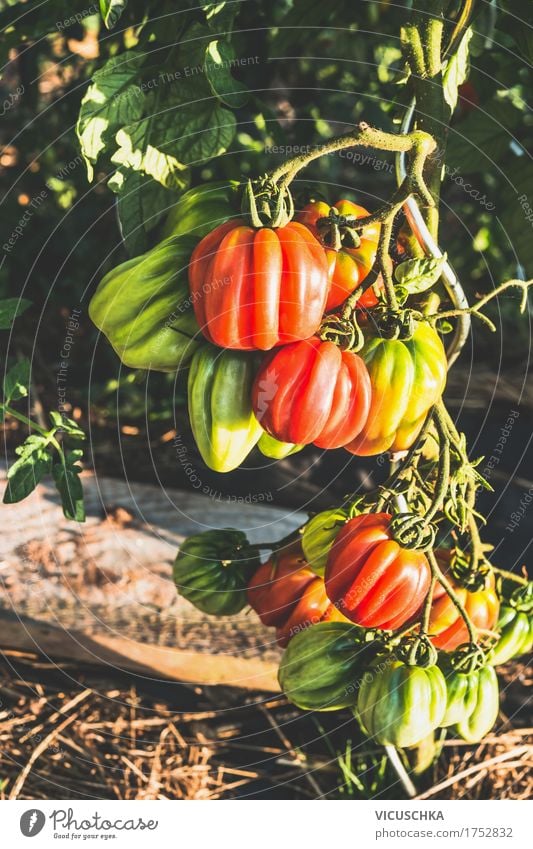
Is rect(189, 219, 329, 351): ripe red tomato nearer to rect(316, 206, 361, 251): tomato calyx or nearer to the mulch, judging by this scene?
rect(316, 206, 361, 251): tomato calyx

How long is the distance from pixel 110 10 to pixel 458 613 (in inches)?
21.9

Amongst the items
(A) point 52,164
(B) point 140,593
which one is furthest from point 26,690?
(A) point 52,164

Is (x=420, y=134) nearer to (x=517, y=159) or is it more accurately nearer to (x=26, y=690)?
(x=517, y=159)

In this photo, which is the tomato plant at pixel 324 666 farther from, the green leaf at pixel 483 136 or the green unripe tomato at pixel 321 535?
the green leaf at pixel 483 136

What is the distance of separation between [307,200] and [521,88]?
1.47 feet

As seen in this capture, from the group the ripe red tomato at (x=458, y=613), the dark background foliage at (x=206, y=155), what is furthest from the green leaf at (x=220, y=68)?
the ripe red tomato at (x=458, y=613)

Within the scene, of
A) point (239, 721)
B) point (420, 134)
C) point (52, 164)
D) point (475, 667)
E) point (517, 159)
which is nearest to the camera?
point (420, 134)

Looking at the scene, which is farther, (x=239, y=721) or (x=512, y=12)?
(x=239, y=721)

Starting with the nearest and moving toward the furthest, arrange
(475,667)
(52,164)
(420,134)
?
(420,134)
(475,667)
(52,164)

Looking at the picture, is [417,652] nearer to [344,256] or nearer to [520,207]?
[344,256]

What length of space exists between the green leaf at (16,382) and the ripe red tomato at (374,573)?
1.01 ft

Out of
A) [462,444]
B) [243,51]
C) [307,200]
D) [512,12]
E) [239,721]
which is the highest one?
[243,51]

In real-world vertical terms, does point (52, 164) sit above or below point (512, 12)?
above

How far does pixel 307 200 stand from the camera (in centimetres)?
69
